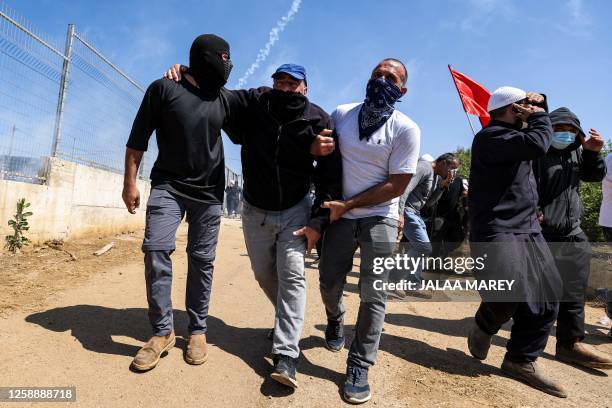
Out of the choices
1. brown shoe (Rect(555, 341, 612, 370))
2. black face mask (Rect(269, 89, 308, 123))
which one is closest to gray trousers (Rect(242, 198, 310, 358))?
black face mask (Rect(269, 89, 308, 123))

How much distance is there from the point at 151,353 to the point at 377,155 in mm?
1891

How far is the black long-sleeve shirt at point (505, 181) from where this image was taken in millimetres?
2838

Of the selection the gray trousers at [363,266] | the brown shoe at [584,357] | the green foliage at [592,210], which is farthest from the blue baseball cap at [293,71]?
the green foliage at [592,210]

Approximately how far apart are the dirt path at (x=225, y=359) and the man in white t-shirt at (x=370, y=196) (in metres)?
0.45

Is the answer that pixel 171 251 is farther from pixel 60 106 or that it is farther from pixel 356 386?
pixel 60 106

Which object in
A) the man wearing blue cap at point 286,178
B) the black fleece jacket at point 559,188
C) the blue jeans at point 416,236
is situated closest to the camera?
the man wearing blue cap at point 286,178

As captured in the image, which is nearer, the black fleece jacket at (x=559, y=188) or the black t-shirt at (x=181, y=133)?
the black t-shirt at (x=181, y=133)

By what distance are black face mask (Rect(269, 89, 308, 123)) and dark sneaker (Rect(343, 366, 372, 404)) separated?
5.48ft

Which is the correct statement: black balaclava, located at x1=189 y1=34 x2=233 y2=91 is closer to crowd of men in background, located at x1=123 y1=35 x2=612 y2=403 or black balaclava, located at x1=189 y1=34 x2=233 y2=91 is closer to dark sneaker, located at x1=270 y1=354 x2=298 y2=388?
crowd of men in background, located at x1=123 y1=35 x2=612 y2=403

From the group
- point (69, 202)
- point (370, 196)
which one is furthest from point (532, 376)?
point (69, 202)

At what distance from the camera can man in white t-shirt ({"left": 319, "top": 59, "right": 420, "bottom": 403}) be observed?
259 centimetres

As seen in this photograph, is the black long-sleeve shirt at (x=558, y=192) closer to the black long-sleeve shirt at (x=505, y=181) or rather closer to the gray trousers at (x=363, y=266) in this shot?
the black long-sleeve shirt at (x=505, y=181)

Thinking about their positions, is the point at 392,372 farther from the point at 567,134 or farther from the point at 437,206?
the point at 437,206

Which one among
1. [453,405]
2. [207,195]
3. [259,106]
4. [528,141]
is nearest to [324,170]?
[259,106]
